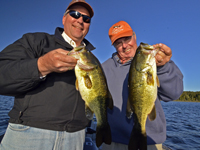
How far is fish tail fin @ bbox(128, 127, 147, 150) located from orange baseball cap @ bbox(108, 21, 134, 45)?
9.21 ft

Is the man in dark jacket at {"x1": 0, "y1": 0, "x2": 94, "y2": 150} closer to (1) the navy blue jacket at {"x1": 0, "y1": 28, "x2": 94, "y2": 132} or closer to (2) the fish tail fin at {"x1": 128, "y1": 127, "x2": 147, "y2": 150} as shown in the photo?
(1) the navy blue jacket at {"x1": 0, "y1": 28, "x2": 94, "y2": 132}

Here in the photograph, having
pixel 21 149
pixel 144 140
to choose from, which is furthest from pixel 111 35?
pixel 21 149

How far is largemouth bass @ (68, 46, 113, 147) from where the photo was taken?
268 centimetres

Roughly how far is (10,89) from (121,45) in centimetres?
321

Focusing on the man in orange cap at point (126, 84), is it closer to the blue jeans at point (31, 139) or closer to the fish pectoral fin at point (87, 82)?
the fish pectoral fin at point (87, 82)

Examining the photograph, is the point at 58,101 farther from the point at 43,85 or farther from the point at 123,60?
the point at 123,60

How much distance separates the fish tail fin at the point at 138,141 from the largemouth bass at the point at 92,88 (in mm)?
430

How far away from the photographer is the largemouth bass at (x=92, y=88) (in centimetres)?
268

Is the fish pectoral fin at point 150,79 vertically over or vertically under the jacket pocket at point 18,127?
over

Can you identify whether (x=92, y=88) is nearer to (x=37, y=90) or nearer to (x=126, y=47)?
(x=37, y=90)

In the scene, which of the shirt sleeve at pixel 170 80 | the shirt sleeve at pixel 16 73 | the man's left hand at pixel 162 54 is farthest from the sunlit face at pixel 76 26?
the shirt sleeve at pixel 170 80

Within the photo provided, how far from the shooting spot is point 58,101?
2.72m

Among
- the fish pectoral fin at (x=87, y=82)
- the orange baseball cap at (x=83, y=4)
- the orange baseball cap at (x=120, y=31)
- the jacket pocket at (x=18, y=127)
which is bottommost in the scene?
the jacket pocket at (x=18, y=127)

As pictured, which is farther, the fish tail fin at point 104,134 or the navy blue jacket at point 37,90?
the fish tail fin at point 104,134
